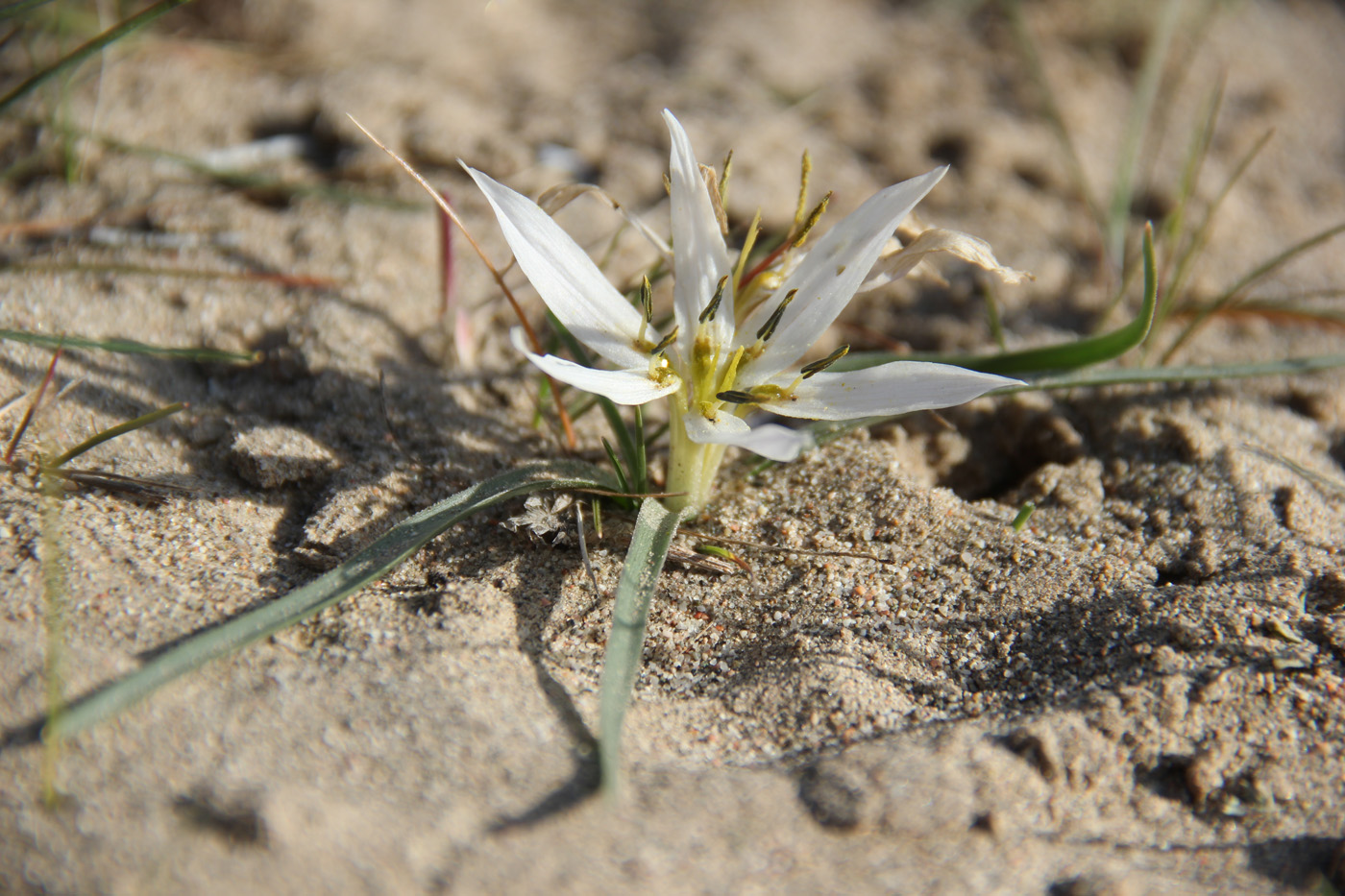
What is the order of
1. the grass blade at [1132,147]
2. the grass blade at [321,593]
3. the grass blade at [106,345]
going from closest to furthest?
the grass blade at [321,593]
the grass blade at [106,345]
the grass blade at [1132,147]

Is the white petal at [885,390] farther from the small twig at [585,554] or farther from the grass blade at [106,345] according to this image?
the grass blade at [106,345]

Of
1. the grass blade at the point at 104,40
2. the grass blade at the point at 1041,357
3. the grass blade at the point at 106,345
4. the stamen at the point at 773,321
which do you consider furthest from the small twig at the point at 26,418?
the grass blade at the point at 1041,357

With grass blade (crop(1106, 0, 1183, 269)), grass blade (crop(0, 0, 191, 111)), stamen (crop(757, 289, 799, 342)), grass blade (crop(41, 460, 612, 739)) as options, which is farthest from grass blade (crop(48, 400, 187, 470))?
grass blade (crop(1106, 0, 1183, 269))

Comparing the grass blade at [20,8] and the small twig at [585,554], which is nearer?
the small twig at [585,554]

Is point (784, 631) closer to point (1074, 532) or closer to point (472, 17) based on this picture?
point (1074, 532)

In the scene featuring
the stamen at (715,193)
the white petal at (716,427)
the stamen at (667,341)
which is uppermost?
the stamen at (715,193)

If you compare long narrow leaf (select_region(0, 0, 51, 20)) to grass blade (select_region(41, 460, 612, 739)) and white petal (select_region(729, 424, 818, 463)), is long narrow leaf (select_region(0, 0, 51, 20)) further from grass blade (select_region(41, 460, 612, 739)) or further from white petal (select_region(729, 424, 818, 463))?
white petal (select_region(729, 424, 818, 463))

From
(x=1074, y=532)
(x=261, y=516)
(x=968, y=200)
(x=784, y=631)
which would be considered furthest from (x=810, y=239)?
(x=261, y=516)
